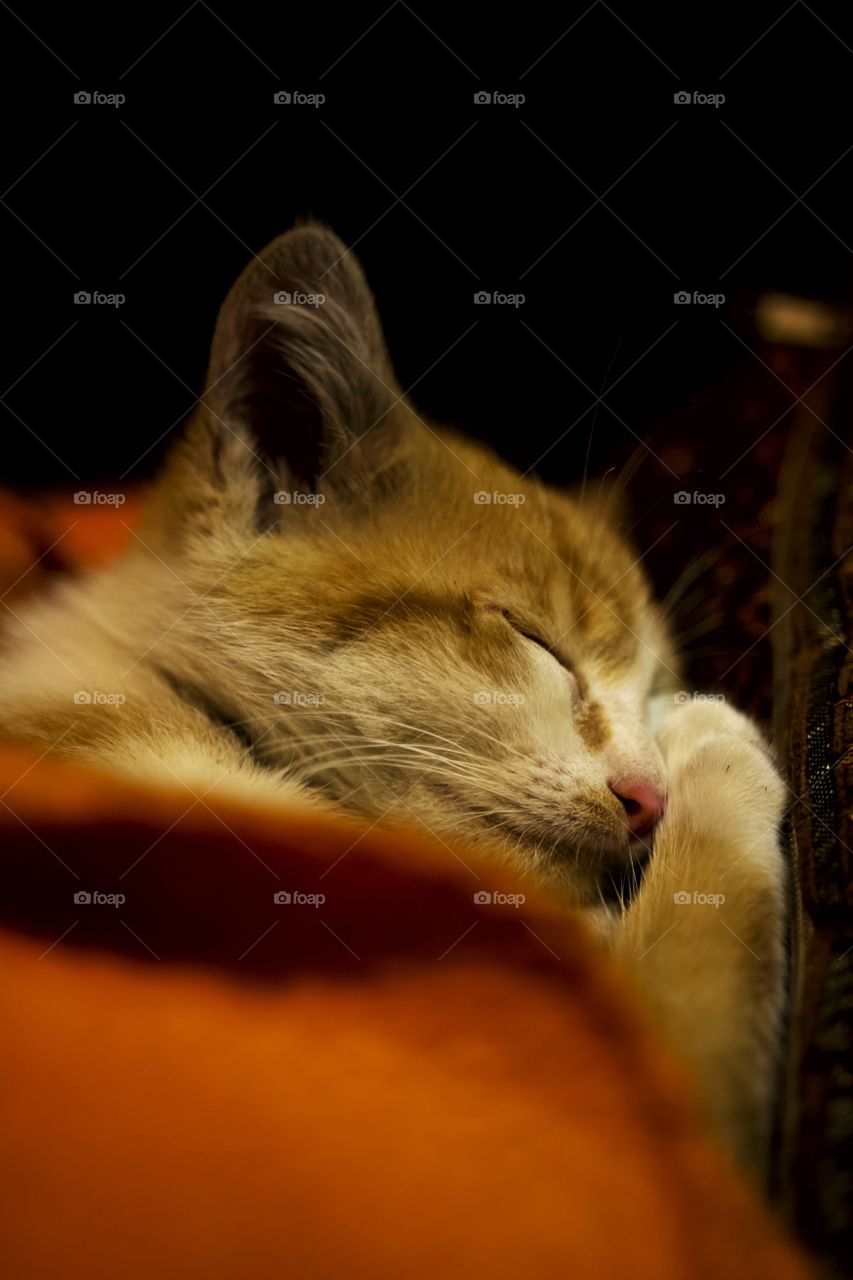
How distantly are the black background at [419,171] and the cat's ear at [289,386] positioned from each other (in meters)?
0.06

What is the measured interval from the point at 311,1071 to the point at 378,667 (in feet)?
1.26

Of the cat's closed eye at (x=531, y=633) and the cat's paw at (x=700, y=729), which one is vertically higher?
the cat's closed eye at (x=531, y=633)

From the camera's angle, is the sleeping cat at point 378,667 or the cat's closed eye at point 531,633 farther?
the cat's closed eye at point 531,633

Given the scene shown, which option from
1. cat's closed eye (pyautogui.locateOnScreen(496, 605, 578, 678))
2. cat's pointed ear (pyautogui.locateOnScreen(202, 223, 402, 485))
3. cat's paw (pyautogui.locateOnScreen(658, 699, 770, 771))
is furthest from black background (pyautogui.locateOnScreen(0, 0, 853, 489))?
cat's paw (pyautogui.locateOnScreen(658, 699, 770, 771))

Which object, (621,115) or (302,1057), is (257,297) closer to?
(621,115)

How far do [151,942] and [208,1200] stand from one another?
19cm

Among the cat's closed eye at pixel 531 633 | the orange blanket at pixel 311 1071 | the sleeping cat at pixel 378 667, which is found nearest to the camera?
the orange blanket at pixel 311 1071

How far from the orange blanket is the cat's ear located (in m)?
0.37

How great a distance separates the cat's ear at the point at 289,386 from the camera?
98 centimetres

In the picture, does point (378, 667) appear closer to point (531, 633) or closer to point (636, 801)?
point (531, 633)

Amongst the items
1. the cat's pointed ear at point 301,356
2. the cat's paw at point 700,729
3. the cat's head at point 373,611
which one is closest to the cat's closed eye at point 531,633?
the cat's head at point 373,611

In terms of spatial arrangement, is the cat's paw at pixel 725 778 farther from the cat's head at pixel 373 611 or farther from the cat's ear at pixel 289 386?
the cat's ear at pixel 289 386

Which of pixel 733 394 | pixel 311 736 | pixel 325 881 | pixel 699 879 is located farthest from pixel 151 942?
pixel 733 394

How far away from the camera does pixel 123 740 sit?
0.91 meters
